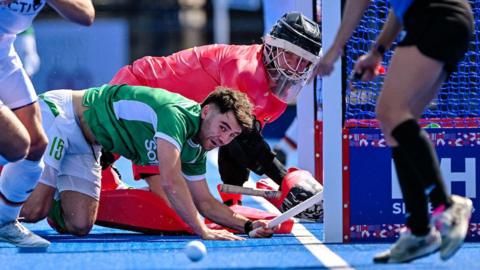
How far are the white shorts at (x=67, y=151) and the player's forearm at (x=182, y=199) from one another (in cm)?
83

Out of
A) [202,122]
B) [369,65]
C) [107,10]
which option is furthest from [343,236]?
[107,10]

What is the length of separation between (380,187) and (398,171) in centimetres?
112

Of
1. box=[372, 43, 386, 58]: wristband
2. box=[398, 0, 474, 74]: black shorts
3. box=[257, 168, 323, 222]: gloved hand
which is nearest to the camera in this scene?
box=[398, 0, 474, 74]: black shorts

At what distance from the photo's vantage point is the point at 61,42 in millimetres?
15578

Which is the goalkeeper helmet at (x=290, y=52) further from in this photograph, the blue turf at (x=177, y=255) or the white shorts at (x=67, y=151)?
the white shorts at (x=67, y=151)

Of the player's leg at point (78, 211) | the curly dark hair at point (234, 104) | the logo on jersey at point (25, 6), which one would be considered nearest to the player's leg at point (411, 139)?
the curly dark hair at point (234, 104)

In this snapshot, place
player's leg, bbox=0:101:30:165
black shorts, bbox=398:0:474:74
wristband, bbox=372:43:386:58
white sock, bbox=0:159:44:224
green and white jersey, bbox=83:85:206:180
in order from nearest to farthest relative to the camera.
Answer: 1. black shorts, bbox=398:0:474:74
2. wristband, bbox=372:43:386:58
3. player's leg, bbox=0:101:30:165
4. white sock, bbox=0:159:44:224
5. green and white jersey, bbox=83:85:206:180

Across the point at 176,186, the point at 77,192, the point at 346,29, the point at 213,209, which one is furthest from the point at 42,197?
the point at 346,29

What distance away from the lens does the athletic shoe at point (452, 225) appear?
4.32 meters

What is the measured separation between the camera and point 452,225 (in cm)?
436

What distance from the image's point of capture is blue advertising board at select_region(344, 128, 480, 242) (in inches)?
225

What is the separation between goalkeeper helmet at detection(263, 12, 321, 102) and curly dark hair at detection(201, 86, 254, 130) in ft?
3.39

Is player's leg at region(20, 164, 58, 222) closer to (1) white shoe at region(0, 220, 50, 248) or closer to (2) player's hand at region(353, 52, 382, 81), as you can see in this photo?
(1) white shoe at region(0, 220, 50, 248)

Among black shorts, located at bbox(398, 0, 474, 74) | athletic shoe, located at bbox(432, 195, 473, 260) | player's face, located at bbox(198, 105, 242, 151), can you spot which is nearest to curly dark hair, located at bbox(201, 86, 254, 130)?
player's face, located at bbox(198, 105, 242, 151)
